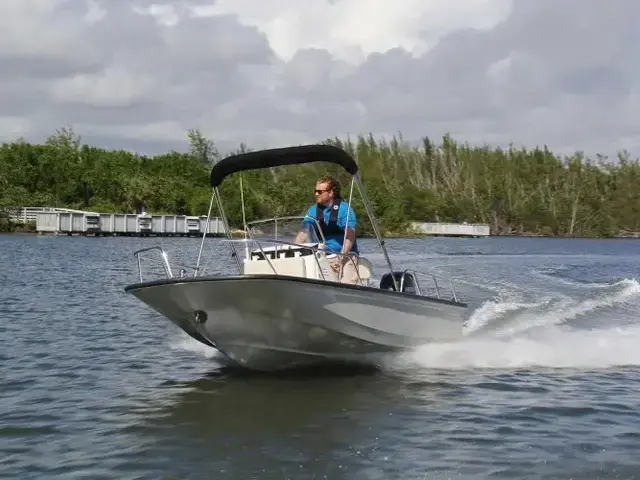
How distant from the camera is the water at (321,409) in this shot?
8391 millimetres

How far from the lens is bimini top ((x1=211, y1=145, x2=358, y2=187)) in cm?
1156

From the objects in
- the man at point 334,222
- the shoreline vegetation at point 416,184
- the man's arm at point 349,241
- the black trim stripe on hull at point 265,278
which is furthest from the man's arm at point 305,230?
the shoreline vegetation at point 416,184

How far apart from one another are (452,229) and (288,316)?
12083 centimetres

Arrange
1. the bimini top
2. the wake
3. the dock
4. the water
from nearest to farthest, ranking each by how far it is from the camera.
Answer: the water, the bimini top, the wake, the dock

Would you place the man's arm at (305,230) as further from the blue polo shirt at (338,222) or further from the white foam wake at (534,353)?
the white foam wake at (534,353)

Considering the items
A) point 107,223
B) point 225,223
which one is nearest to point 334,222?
point 225,223

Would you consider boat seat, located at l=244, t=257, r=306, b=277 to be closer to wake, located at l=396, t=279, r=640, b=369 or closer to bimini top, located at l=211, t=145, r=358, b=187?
bimini top, located at l=211, t=145, r=358, b=187

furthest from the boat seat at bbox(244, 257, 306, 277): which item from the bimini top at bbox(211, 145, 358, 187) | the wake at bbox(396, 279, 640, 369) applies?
the wake at bbox(396, 279, 640, 369)

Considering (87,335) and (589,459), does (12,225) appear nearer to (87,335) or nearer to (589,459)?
(87,335)

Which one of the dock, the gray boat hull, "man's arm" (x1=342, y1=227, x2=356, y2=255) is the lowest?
the gray boat hull

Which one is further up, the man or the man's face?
the man's face

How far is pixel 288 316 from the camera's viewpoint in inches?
451

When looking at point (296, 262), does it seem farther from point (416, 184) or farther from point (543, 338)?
point (416, 184)

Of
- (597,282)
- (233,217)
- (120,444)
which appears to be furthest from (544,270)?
(120,444)
